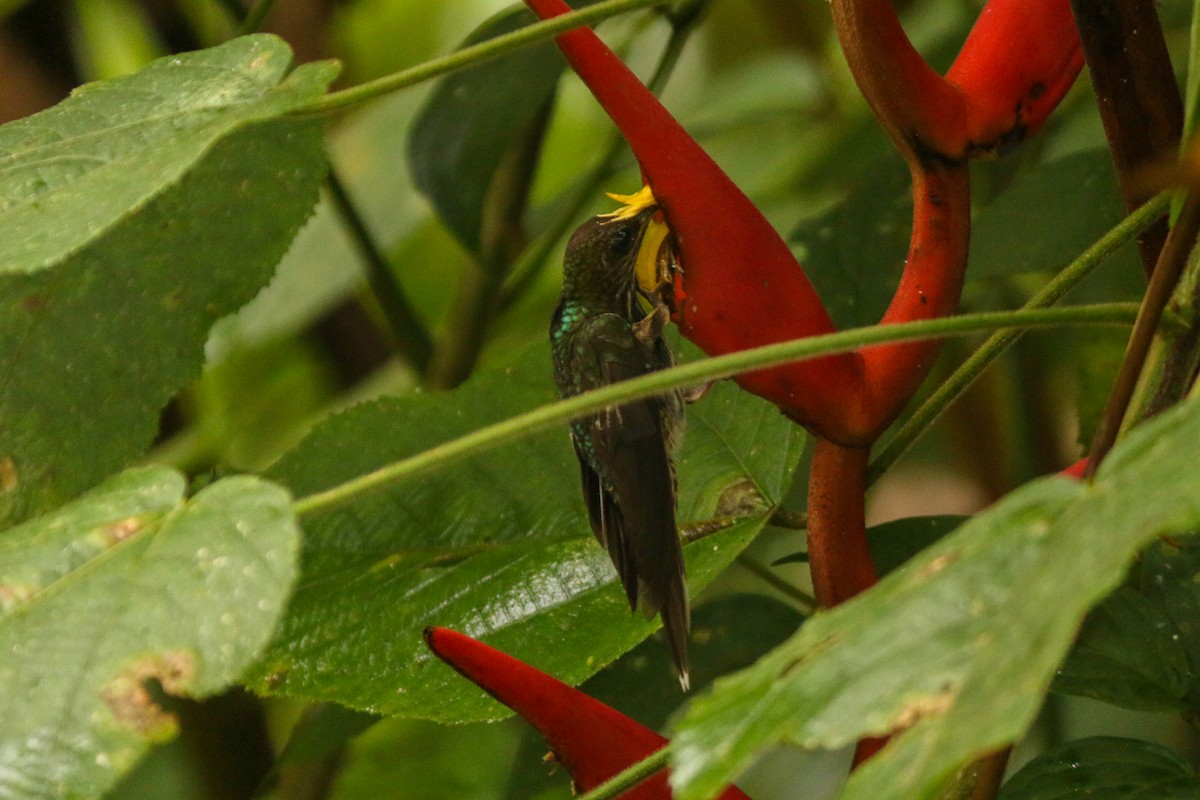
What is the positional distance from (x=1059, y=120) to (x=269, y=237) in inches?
33.0

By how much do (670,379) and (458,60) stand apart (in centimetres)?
18

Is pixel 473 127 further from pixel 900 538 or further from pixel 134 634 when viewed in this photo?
pixel 134 634

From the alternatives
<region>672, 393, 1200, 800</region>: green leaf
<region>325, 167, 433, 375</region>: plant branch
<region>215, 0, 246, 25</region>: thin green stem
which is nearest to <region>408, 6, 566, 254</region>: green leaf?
<region>325, 167, 433, 375</region>: plant branch

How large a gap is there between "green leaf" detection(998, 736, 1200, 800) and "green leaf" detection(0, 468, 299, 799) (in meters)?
0.36

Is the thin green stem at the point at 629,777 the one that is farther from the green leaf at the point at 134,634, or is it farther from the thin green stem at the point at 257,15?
the thin green stem at the point at 257,15

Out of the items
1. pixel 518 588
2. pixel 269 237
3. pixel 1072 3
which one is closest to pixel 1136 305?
pixel 1072 3

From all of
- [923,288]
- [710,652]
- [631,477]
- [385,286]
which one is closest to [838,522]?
[923,288]

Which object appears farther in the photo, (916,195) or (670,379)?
(916,195)

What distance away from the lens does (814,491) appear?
1.96 ft

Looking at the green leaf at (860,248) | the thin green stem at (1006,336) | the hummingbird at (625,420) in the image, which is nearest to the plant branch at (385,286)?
the hummingbird at (625,420)

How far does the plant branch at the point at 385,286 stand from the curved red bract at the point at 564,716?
64cm

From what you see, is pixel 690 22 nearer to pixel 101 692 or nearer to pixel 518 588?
pixel 518 588

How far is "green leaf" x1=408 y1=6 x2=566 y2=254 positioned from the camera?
1046 millimetres

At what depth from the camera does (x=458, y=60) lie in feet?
1.72
